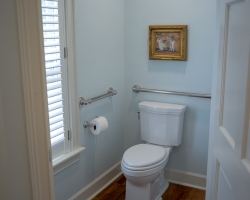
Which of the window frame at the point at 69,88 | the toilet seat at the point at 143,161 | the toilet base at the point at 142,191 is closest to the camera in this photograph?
the window frame at the point at 69,88

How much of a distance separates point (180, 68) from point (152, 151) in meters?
0.82

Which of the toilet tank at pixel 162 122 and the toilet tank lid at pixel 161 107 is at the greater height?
the toilet tank lid at pixel 161 107

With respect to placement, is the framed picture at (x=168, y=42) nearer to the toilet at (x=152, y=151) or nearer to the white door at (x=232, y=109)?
the toilet at (x=152, y=151)

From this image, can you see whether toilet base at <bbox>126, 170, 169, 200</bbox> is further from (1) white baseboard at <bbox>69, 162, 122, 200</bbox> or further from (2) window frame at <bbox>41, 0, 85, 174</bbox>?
(2) window frame at <bbox>41, 0, 85, 174</bbox>

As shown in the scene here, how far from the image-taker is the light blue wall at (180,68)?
2.70 metres

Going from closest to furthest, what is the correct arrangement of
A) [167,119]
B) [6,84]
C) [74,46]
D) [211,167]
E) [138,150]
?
[6,84], [211,167], [74,46], [138,150], [167,119]

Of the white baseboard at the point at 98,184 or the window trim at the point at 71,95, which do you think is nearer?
the window trim at the point at 71,95

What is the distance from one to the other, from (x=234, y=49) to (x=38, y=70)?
81 cm

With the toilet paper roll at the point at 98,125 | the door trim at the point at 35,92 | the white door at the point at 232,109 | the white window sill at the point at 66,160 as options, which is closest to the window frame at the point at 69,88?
the white window sill at the point at 66,160

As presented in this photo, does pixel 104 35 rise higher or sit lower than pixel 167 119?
higher

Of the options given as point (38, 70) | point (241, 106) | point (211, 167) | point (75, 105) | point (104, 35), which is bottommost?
point (211, 167)

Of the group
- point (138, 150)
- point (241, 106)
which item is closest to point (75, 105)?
point (138, 150)

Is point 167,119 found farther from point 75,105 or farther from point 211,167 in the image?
point 211,167

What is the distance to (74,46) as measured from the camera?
233cm
